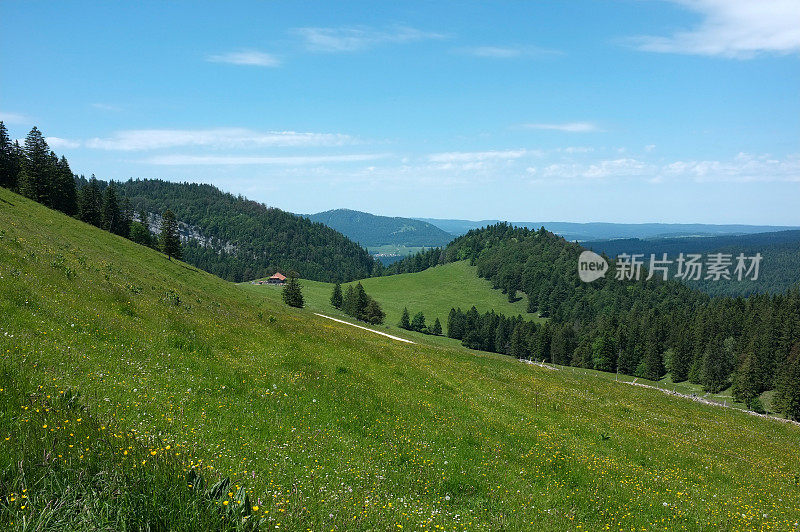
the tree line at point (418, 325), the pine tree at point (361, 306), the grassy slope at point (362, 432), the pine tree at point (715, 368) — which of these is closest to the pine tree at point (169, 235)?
the pine tree at point (361, 306)

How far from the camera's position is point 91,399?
9305 mm

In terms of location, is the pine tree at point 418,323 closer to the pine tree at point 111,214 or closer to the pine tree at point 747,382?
the pine tree at point 747,382

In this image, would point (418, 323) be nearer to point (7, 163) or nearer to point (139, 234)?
point (139, 234)

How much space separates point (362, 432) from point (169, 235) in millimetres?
96835

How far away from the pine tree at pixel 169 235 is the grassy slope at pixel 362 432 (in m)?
79.6

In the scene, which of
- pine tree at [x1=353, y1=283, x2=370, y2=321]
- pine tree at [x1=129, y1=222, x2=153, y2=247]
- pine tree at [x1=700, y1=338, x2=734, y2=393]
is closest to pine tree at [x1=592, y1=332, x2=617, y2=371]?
pine tree at [x1=700, y1=338, x2=734, y2=393]

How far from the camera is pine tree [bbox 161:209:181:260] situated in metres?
93.6

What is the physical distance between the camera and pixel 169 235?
94.5 metres

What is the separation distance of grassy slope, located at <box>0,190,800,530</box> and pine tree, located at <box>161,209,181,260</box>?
7956 cm

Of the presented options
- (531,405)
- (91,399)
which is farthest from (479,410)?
(91,399)

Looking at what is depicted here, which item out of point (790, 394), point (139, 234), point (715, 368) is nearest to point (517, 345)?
point (715, 368)

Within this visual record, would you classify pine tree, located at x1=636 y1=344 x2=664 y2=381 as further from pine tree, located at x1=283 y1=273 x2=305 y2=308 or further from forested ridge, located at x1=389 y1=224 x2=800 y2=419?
pine tree, located at x1=283 y1=273 x2=305 y2=308

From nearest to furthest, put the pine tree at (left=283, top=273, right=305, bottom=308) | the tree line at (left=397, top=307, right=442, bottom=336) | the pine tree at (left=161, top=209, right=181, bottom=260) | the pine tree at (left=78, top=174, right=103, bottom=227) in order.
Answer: the pine tree at (left=161, top=209, right=181, bottom=260) < the pine tree at (left=78, top=174, right=103, bottom=227) < the pine tree at (left=283, top=273, right=305, bottom=308) < the tree line at (left=397, top=307, right=442, bottom=336)

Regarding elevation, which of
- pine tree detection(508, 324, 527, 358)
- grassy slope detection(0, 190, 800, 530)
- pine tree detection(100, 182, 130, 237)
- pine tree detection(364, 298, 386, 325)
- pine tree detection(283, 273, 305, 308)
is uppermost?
pine tree detection(100, 182, 130, 237)
